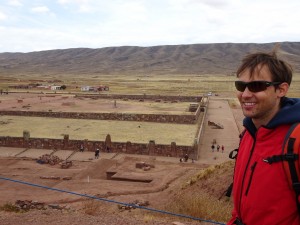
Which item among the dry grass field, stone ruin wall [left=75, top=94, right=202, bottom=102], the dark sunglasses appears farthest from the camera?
stone ruin wall [left=75, top=94, right=202, bottom=102]

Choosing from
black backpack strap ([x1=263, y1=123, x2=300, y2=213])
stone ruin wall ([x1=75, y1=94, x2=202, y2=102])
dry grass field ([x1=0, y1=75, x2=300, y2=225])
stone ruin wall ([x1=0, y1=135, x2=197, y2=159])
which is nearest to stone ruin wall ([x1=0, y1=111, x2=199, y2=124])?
dry grass field ([x1=0, y1=75, x2=300, y2=225])

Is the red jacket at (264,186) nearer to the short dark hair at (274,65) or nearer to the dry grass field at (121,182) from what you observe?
the short dark hair at (274,65)

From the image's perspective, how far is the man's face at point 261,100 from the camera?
2689 millimetres

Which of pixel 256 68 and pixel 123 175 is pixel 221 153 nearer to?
pixel 123 175

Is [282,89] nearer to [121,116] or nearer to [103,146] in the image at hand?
[103,146]

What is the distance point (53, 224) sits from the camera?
7.55 metres

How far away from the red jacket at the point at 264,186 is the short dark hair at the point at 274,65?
1.27 ft

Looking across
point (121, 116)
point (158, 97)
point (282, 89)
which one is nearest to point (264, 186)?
point (282, 89)

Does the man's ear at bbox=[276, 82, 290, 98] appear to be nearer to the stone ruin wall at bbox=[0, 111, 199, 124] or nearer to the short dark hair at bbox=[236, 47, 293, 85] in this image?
the short dark hair at bbox=[236, 47, 293, 85]

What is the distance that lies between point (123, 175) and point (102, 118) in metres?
21.2

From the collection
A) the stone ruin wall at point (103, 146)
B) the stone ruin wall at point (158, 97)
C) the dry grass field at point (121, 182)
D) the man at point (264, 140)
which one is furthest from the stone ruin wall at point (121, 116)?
the man at point (264, 140)

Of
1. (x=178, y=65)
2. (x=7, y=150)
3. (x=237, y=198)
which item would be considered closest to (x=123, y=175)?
(x=7, y=150)

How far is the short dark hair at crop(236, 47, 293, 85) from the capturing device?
2672mm

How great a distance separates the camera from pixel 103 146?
86.4ft
